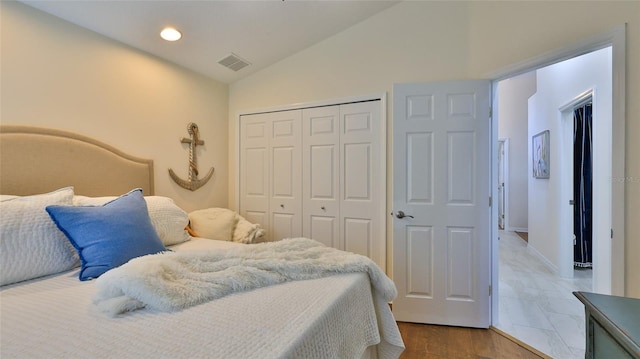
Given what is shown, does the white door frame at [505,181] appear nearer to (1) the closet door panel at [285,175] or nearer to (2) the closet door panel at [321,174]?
(2) the closet door panel at [321,174]

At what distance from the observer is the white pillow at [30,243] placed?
4.03ft

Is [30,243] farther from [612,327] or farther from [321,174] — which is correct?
[612,327]

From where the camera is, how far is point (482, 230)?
2225 millimetres

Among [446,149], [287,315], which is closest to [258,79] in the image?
[446,149]

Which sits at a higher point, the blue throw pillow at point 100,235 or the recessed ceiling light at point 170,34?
the recessed ceiling light at point 170,34

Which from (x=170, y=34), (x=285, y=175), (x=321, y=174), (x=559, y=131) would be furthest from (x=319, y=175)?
(x=559, y=131)

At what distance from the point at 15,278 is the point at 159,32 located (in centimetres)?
192

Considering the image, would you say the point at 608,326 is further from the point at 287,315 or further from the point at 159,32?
the point at 159,32

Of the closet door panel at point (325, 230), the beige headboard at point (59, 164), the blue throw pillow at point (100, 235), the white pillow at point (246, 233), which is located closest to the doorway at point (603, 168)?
the closet door panel at point (325, 230)

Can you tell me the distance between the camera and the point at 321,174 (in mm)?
2885

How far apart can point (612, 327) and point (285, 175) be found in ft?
8.54

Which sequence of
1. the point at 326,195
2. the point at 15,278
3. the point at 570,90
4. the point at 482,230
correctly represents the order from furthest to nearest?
the point at 570,90 < the point at 326,195 < the point at 482,230 < the point at 15,278

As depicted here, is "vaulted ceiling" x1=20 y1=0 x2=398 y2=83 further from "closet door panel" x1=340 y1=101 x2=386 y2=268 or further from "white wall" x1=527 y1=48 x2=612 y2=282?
"white wall" x1=527 y1=48 x2=612 y2=282

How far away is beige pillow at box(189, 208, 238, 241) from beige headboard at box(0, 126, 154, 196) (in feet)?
1.90
